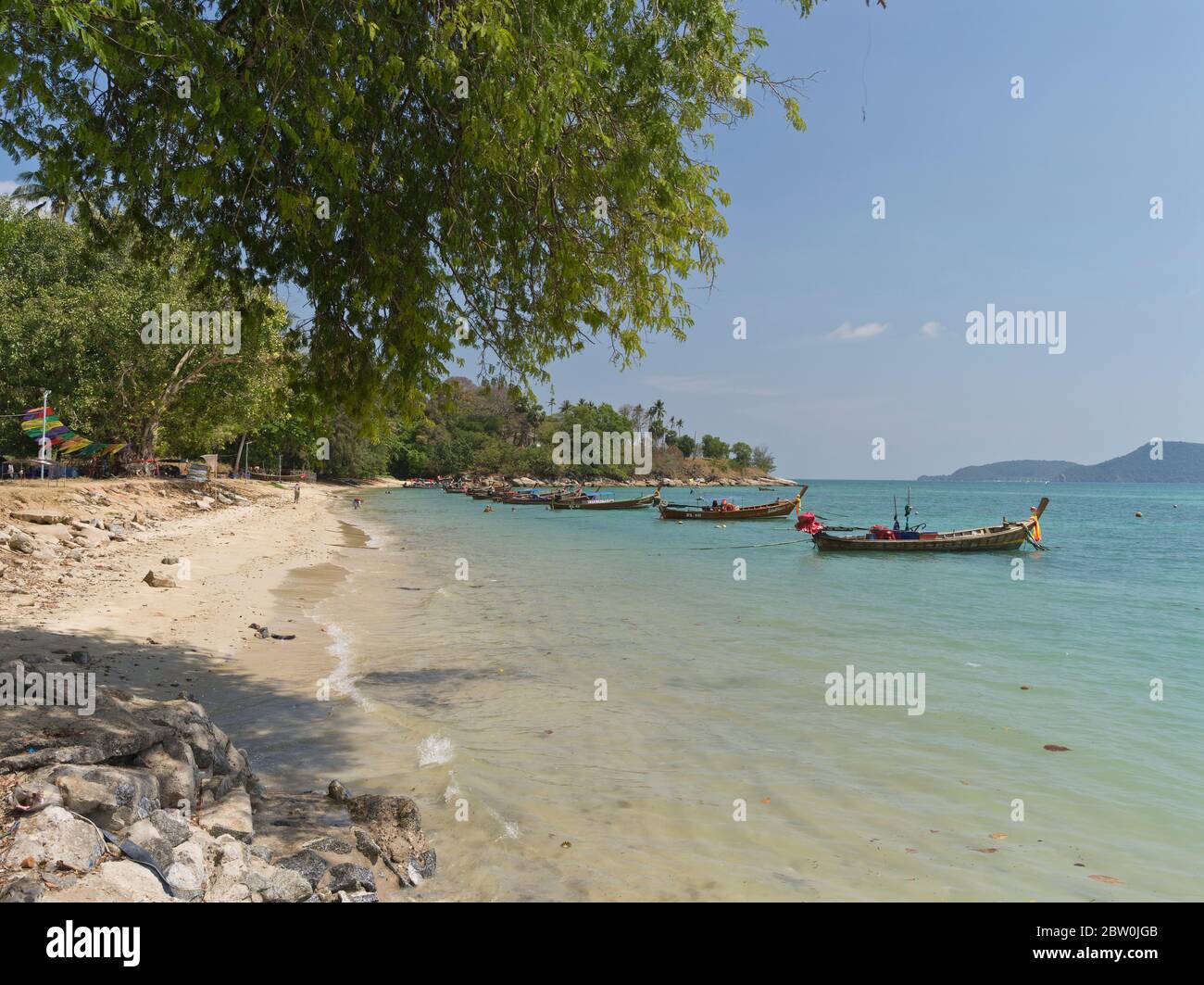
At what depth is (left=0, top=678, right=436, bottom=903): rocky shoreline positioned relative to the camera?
129 inches

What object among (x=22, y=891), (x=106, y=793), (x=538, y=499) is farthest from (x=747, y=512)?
(x=22, y=891)

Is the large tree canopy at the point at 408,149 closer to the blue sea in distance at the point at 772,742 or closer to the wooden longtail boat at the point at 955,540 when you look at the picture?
the blue sea in distance at the point at 772,742

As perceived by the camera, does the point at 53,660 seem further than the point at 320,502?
No

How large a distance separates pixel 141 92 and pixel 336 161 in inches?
85.7

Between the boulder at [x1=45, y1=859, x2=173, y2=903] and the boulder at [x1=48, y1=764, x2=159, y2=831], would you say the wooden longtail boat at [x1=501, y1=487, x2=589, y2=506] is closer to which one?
the boulder at [x1=48, y1=764, x2=159, y2=831]

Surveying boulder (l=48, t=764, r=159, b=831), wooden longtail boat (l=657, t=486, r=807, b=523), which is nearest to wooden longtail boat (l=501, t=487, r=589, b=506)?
wooden longtail boat (l=657, t=486, r=807, b=523)

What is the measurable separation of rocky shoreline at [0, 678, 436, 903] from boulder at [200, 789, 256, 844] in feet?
0.03

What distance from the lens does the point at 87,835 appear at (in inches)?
134

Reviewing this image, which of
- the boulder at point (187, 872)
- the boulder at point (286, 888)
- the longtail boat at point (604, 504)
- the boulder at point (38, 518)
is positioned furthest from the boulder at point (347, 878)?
the longtail boat at point (604, 504)

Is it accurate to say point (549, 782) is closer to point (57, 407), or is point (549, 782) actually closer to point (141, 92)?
point (141, 92)

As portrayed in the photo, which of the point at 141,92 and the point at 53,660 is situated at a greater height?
the point at 141,92

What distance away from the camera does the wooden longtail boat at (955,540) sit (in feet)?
106
